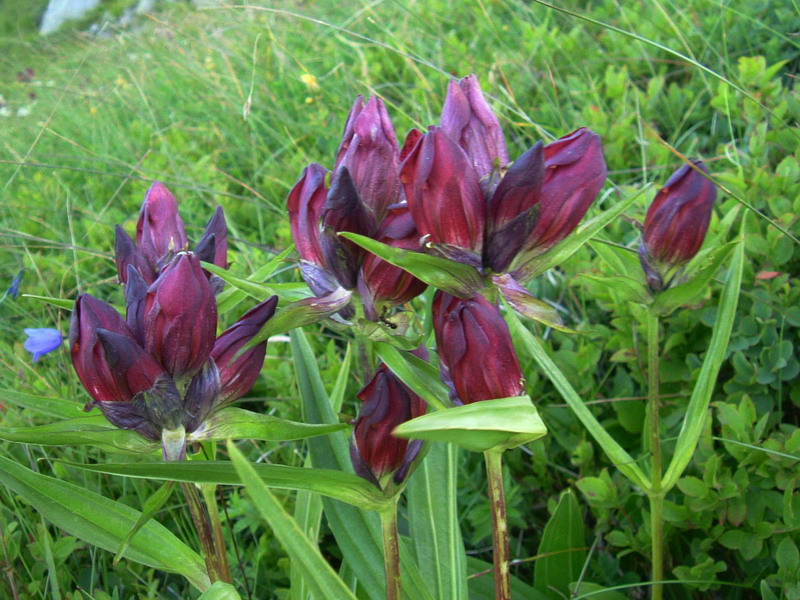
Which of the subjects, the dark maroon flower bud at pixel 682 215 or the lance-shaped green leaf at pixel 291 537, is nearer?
the lance-shaped green leaf at pixel 291 537

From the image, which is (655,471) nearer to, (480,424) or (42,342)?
(480,424)

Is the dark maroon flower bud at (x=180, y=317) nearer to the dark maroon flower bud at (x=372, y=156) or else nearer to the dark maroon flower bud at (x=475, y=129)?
the dark maroon flower bud at (x=372, y=156)

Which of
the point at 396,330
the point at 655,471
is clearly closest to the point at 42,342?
the point at 396,330

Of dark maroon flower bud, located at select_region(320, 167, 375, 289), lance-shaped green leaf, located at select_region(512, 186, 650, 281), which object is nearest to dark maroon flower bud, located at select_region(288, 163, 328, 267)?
dark maroon flower bud, located at select_region(320, 167, 375, 289)

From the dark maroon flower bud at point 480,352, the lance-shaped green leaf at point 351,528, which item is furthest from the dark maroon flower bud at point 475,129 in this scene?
the lance-shaped green leaf at point 351,528

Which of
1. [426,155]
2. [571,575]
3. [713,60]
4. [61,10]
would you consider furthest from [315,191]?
[61,10]

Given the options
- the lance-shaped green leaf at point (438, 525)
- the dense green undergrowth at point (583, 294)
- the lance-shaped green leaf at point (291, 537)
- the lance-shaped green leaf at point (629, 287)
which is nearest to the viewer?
the lance-shaped green leaf at point (291, 537)

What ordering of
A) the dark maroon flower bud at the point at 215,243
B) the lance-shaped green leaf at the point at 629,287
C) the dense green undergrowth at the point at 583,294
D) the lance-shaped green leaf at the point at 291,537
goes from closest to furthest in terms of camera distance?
the lance-shaped green leaf at the point at 291,537 < the dark maroon flower bud at the point at 215,243 < the lance-shaped green leaf at the point at 629,287 < the dense green undergrowth at the point at 583,294

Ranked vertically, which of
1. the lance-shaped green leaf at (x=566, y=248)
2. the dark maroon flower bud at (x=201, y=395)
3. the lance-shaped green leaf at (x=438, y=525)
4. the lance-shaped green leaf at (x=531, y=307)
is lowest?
the lance-shaped green leaf at (x=438, y=525)

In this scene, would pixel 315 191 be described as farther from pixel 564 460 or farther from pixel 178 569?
pixel 564 460
